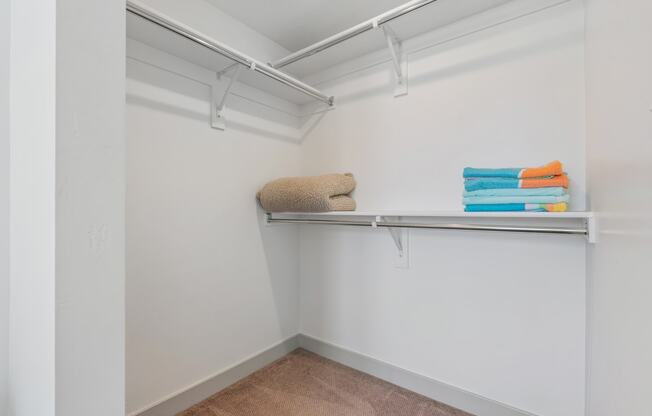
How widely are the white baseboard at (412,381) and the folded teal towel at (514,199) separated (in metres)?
0.89

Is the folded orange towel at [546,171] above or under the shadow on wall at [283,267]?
above

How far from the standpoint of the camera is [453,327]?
1.41m

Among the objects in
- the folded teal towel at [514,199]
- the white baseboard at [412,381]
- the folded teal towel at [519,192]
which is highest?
the folded teal towel at [519,192]

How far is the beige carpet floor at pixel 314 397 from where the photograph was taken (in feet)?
4.45

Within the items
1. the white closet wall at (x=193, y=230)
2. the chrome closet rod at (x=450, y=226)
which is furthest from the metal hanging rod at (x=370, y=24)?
the chrome closet rod at (x=450, y=226)

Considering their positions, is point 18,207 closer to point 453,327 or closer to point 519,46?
point 453,327

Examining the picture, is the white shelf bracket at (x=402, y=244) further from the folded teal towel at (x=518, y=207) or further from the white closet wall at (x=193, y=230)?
the white closet wall at (x=193, y=230)

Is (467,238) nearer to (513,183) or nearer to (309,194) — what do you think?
(513,183)

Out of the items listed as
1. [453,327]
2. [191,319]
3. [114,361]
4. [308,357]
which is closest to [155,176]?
[191,319]

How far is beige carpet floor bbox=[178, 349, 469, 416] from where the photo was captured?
1.36m

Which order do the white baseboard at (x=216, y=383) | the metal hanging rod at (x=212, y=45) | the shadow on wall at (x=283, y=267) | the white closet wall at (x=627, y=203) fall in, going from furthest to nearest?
1. the shadow on wall at (x=283, y=267)
2. the white baseboard at (x=216, y=383)
3. the metal hanging rod at (x=212, y=45)
4. the white closet wall at (x=627, y=203)

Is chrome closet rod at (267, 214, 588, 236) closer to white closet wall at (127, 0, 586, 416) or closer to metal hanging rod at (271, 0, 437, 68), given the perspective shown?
white closet wall at (127, 0, 586, 416)

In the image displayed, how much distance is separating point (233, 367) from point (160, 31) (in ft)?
5.25

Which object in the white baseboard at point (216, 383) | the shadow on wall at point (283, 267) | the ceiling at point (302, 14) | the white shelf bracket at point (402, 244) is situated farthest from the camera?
the shadow on wall at point (283, 267)
